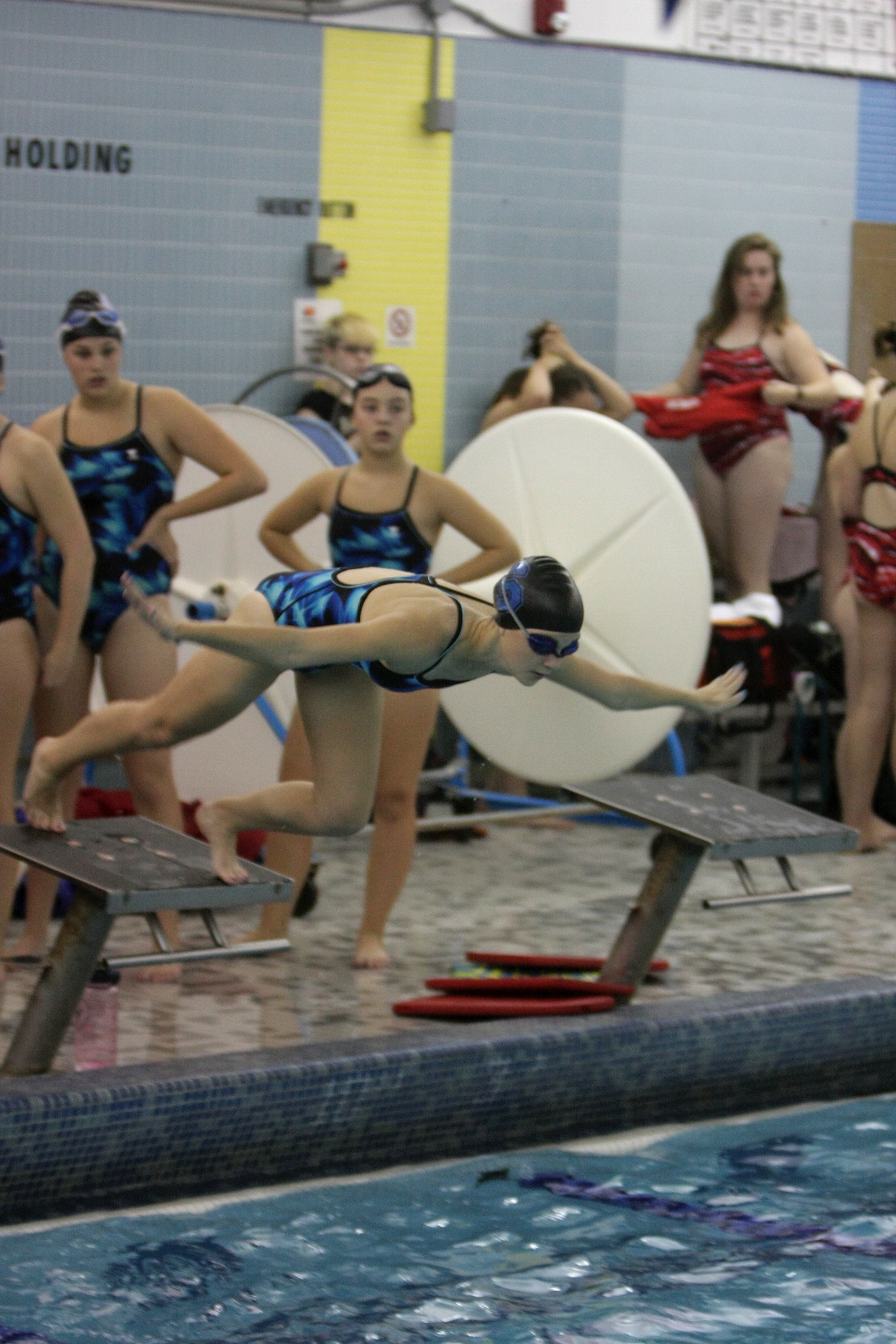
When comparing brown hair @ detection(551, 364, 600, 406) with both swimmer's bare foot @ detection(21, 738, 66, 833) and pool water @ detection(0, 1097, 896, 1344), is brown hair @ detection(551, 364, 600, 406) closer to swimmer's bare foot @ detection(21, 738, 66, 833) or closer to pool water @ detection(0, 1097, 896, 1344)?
swimmer's bare foot @ detection(21, 738, 66, 833)

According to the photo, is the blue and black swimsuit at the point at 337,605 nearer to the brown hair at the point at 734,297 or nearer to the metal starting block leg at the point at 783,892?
the metal starting block leg at the point at 783,892

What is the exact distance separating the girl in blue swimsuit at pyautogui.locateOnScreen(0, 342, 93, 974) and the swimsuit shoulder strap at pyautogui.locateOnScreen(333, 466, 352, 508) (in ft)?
3.01

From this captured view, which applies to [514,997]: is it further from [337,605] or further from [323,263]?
[323,263]

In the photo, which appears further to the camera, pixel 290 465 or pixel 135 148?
pixel 135 148

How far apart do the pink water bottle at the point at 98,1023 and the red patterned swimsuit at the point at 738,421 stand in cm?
459

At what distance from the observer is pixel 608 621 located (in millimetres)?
7117

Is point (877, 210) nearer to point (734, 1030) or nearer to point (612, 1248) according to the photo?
point (734, 1030)

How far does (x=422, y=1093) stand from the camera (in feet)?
14.5

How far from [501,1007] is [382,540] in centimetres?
153

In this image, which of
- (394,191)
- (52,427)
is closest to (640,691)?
(52,427)

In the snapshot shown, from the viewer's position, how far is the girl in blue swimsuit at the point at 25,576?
4.95 metres

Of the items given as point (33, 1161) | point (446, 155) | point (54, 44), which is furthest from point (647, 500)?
point (33, 1161)

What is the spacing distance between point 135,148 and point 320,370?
4.26ft

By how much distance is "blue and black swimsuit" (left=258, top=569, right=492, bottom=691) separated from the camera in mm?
4234
